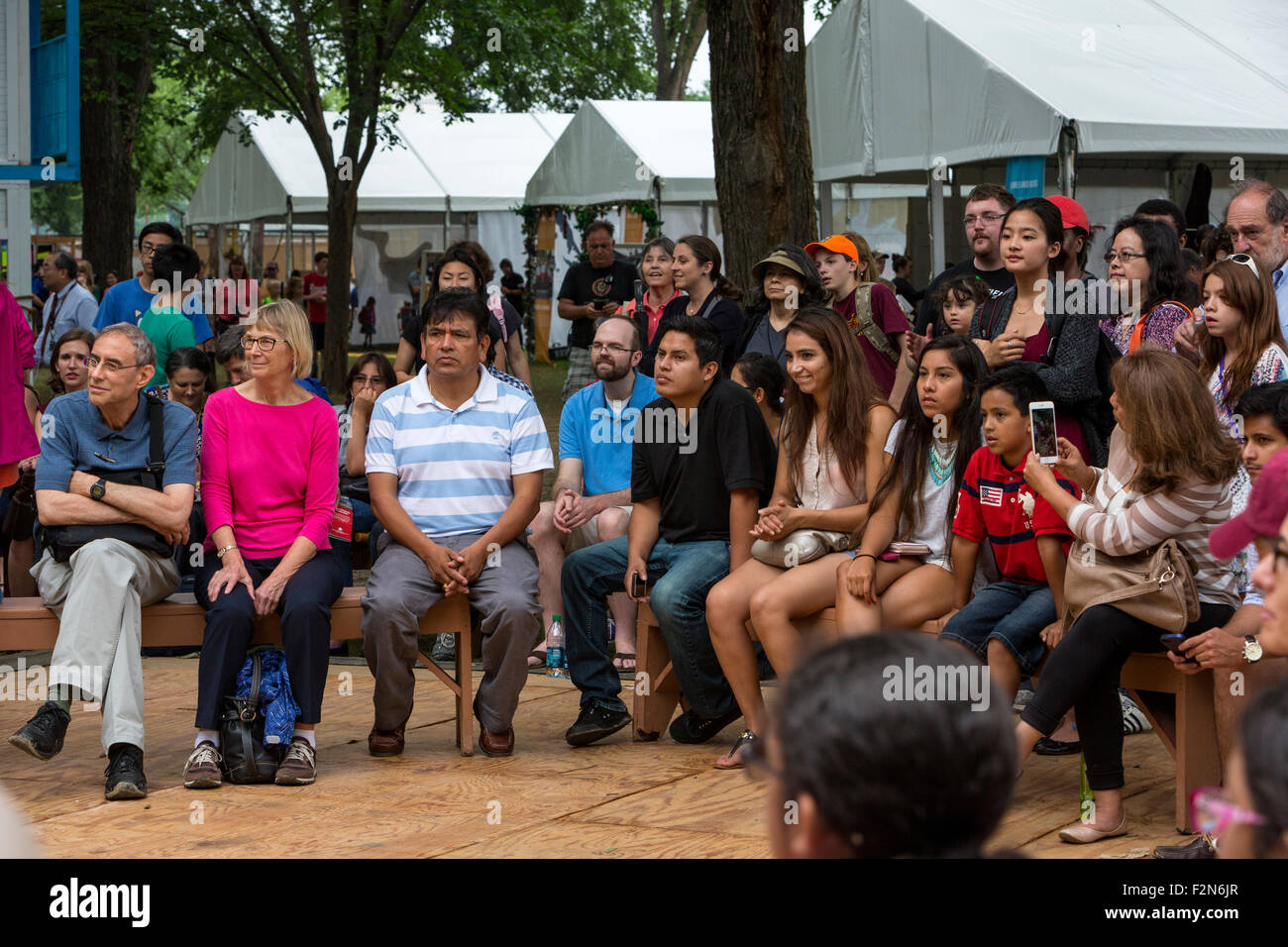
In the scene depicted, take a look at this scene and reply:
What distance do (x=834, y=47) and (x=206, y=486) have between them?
34.7ft

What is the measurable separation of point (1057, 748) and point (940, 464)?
3.89 ft

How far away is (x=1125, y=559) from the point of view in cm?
458

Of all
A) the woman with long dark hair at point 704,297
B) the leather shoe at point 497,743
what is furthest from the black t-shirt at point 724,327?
the leather shoe at point 497,743

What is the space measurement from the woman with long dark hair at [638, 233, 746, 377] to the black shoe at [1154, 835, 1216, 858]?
3.74 m

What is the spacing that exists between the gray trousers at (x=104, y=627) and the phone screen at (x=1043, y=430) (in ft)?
10.4

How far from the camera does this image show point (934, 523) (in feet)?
18.0

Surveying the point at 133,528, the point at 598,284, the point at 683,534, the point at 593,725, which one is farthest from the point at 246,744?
the point at 598,284

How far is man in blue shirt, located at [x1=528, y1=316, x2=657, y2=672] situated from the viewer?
7.02 m

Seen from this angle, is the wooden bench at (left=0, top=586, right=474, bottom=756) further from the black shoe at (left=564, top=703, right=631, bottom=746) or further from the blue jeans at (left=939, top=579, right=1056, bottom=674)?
the blue jeans at (left=939, top=579, right=1056, bottom=674)

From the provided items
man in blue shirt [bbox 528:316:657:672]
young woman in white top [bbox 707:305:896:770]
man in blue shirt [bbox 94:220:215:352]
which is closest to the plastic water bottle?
man in blue shirt [bbox 528:316:657:672]
